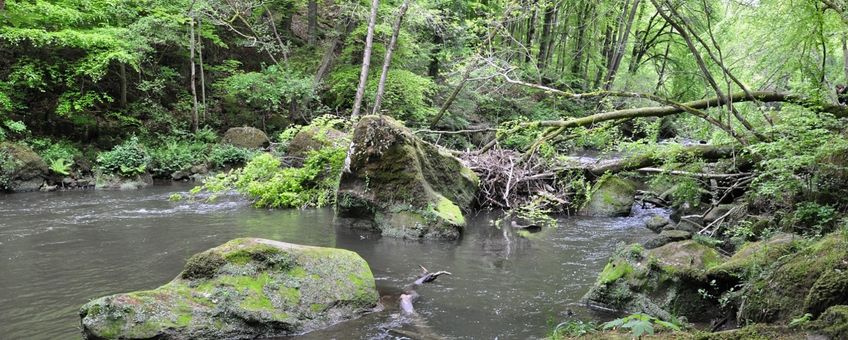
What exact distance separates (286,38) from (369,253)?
18.9m

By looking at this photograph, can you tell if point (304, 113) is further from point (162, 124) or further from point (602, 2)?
point (602, 2)

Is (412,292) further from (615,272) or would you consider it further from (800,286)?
(800,286)

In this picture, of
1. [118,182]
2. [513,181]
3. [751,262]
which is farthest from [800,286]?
[118,182]

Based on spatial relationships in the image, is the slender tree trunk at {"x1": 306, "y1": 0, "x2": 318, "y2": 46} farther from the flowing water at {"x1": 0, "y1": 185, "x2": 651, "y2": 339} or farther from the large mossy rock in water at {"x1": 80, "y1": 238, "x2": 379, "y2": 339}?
the large mossy rock in water at {"x1": 80, "y1": 238, "x2": 379, "y2": 339}

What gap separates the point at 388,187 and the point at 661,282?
589 centimetres

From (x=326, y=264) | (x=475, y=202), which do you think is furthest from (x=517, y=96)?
(x=326, y=264)

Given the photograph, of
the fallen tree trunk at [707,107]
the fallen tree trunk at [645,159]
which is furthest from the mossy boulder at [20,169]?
the fallen tree trunk at [645,159]

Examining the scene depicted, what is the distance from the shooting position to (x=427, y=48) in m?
22.5

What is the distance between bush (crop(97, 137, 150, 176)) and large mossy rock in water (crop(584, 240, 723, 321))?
15073 mm

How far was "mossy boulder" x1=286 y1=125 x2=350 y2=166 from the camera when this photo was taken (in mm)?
14127

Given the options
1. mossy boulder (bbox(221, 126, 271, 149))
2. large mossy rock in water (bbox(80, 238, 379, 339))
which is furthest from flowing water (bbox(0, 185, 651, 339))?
mossy boulder (bbox(221, 126, 271, 149))

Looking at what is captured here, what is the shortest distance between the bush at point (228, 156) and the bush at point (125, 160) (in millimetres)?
2096

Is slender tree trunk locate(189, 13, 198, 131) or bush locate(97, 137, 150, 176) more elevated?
slender tree trunk locate(189, 13, 198, 131)

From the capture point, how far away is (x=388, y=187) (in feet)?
36.3
